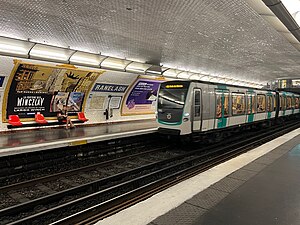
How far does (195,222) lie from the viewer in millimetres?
2754

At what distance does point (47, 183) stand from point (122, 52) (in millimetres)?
6238

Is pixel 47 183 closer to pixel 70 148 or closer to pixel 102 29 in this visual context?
pixel 70 148

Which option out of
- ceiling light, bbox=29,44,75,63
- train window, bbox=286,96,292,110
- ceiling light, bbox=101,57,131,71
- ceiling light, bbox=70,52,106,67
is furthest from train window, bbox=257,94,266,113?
ceiling light, bbox=29,44,75,63

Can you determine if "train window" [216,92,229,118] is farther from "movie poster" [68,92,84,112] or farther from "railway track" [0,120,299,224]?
"movie poster" [68,92,84,112]

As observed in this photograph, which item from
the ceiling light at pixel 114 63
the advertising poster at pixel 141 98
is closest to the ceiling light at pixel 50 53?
the ceiling light at pixel 114 63

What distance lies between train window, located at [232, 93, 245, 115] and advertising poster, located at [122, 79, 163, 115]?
19.5ft

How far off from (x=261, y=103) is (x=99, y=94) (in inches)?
395

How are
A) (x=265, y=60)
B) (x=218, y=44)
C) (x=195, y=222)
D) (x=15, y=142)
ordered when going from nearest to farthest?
(x=195, y=222) → (x=15, y=142) → (x=218, y=44) → (x=265, y=60)

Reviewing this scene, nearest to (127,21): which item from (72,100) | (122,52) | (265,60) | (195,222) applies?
(122,52)

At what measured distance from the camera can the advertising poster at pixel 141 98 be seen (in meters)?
15.2

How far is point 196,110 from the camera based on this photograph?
920 centimetres

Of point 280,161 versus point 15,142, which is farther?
point 15,142

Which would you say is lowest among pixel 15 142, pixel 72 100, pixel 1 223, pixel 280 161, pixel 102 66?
pixel 1 223

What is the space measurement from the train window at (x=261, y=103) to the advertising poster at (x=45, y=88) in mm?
9697
